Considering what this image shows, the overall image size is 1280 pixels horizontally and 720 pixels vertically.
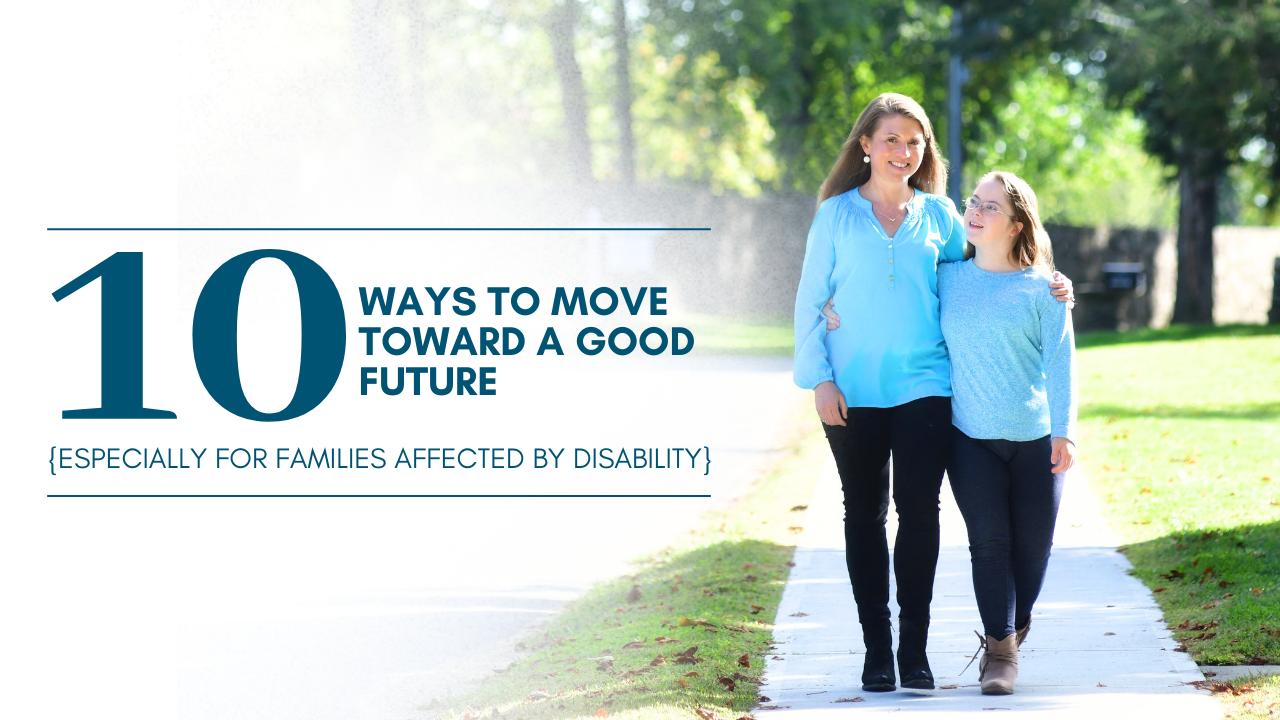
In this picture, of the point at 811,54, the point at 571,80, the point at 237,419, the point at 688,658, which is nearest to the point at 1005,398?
the point at 688,658

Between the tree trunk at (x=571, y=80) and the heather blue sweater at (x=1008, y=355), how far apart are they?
952 inches

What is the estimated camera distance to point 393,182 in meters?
27.9

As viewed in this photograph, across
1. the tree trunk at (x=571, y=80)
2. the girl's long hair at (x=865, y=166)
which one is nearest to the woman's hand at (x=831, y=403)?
the girl's long hair at (x=865, y=166)

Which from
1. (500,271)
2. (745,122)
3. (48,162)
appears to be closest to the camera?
(48,162)

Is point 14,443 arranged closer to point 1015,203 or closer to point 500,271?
point 1015,203

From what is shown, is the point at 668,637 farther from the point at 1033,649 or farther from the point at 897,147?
the point at 897,147

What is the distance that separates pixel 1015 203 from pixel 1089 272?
23.2 metres

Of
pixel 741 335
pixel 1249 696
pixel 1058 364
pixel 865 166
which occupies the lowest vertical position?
pixel 1249 696

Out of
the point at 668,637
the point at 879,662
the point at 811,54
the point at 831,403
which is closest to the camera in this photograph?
the point at 831,403

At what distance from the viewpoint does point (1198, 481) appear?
29.3ft

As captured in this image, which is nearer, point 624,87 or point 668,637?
point 668,637

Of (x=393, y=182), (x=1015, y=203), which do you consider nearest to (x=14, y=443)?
(x=1015, y=203)

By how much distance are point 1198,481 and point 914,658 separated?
4949 millimetres

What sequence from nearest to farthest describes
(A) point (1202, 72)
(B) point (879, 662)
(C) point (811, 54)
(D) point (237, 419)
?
(B) point (879, 662), (D) point (237, 419), (A) point (1202, 72), (C) point (811, 54)
